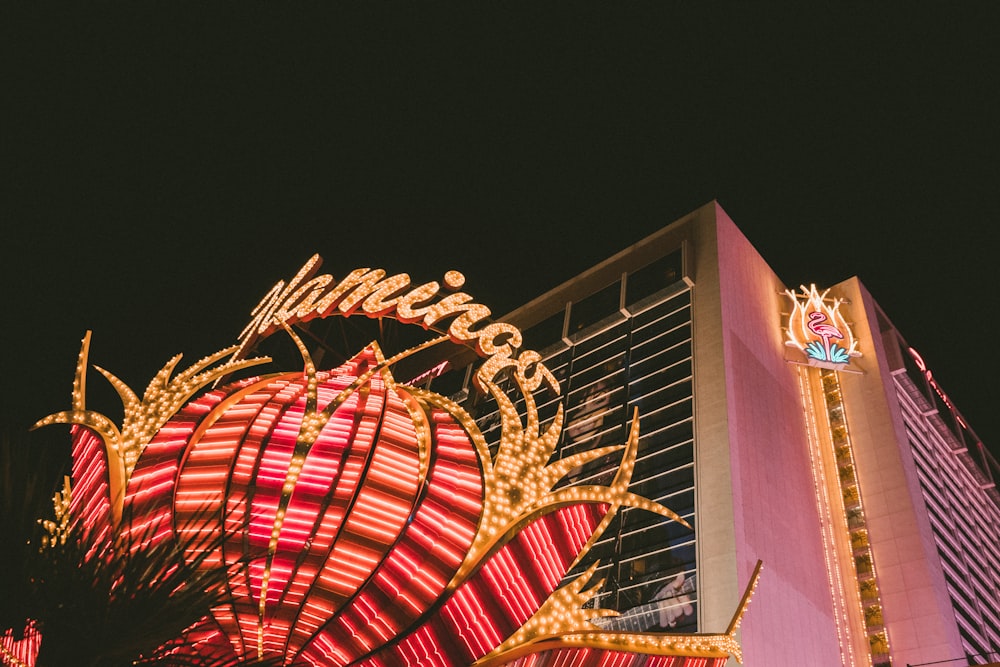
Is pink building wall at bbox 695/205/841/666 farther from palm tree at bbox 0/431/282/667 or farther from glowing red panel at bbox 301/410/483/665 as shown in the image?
palm tree at bbox 0/431/282/667

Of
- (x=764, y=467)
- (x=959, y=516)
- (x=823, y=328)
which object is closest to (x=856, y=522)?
(x=764, y=467)

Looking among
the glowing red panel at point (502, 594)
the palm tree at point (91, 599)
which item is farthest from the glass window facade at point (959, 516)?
the palm tree at point (91, 599)

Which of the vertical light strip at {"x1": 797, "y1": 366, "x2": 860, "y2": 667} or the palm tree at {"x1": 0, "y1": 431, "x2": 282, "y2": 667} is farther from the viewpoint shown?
the vertical light strip at {"x1": 797, "y1": 366, "x2": 860, "y2": 667}

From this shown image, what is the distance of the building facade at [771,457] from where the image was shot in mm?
26906

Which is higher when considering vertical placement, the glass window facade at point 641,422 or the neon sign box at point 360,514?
the glass window facade at point 641,422

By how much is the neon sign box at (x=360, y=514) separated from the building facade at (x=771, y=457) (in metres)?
16.0

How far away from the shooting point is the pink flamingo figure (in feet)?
119

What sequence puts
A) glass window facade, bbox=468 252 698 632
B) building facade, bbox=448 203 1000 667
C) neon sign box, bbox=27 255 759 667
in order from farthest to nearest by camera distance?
glass window facade, bbox=468 252 698 632 → building facade, bbox=448 203 1000 667 → neon sign box, bbox=27 255 759 667

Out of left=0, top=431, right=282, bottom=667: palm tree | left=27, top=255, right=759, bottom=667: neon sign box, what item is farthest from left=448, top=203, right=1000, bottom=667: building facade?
left=0, top=431, right=282, bottom=667: palm tree

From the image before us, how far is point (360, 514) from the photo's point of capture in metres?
8.01

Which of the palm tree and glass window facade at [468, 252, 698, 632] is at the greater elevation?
glass window facade at [468, 252, 698, 632]

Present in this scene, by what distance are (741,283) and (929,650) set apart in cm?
1607

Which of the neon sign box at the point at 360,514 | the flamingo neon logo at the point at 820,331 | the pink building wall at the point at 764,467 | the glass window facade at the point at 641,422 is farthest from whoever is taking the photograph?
the flamingo neon logo at the point at 820,331

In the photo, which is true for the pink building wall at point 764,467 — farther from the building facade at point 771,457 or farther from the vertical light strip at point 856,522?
the vertical light strip at point 856,522
